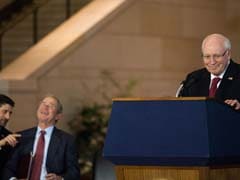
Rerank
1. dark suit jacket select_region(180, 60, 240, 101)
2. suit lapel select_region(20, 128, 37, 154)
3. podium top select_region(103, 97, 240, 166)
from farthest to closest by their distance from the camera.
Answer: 1. suit lapel select_region(20, 128, 37, 154)
2. dark suit jacket select_region(180, 60, 240, 101)
3. podium top select_region(103, 97, 240, 166)

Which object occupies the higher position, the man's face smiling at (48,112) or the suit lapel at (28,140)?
the man's face smiling at (48,112)

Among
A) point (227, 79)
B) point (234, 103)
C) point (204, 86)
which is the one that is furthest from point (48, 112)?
point (234, 103)

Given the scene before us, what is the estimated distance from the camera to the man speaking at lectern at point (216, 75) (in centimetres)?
463

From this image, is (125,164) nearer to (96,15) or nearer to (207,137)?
(207,137)

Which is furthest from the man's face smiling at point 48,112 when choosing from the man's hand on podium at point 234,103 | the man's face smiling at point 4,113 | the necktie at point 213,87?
the man's hand on podium at point 234,103

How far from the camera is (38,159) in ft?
19.8

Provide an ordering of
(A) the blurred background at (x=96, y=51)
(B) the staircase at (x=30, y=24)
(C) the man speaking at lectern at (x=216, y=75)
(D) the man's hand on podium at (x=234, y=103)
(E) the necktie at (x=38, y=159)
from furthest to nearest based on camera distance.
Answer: (B) the staircase at (x=30, y=24) < (A) the blurred background at (x=96, y=51) < (E) the necktie at (x=38, y=159) < (C) the man speaking at lectern at (x=216, y=75) < (D) the man's hand on podium at (x=234, y=103)

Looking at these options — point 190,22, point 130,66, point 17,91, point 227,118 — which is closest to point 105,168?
point 227,118

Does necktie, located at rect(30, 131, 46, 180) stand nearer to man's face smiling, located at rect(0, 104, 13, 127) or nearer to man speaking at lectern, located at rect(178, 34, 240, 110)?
man's face smiling, located at rect(0, 104, 13, 127)

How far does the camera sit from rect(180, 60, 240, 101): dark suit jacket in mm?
4750

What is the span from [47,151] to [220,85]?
1721mm

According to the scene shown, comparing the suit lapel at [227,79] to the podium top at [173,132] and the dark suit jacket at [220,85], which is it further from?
the podium top at [173,132]

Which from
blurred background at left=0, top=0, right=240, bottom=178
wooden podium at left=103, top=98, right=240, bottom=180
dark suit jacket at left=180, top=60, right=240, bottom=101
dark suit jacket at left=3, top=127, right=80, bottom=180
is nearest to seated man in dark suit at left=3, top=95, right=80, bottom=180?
dark suit jacket at left=3, top=127, right=80, bottom=180

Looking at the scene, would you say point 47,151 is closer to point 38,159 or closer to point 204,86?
point 38,159
